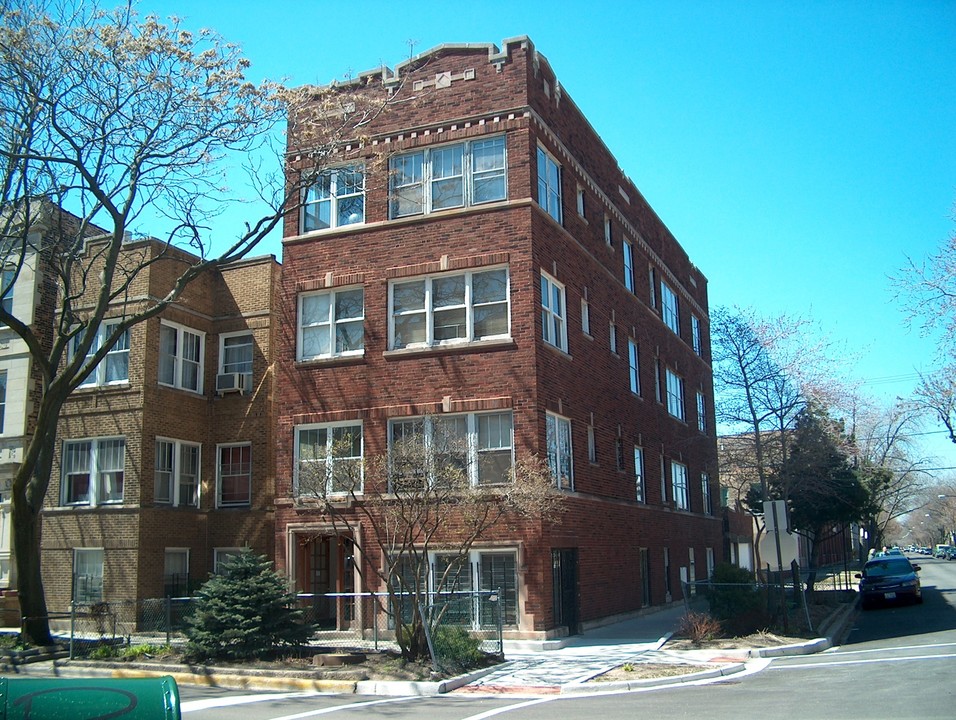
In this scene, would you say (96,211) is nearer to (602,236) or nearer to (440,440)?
(440,440)

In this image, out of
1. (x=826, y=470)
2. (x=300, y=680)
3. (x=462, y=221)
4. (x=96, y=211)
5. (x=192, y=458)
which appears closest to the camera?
(x=300, y=680)

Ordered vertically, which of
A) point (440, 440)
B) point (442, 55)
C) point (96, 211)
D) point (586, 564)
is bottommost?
point (586, 564)

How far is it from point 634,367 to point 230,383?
40.1ft

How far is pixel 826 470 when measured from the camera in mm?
30750

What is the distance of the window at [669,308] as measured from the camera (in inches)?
1320

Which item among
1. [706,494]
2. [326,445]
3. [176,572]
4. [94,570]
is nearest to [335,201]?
[326,445]

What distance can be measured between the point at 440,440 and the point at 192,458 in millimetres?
11368

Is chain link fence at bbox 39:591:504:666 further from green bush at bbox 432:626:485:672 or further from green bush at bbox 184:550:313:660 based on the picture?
green bush at bbox 184:550:313:660

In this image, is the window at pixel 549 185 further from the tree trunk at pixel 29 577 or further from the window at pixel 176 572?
the window at pixel 176 572

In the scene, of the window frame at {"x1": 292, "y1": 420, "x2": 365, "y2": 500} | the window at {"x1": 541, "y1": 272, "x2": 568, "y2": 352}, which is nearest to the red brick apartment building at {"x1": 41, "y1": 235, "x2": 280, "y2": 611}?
the window frame at {"x1": 292, "y1": 420, "x2": 365, "y2": 500}

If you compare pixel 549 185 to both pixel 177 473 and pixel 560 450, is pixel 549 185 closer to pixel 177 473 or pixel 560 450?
pixel 560 450

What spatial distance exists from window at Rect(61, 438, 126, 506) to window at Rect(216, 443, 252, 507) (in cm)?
277

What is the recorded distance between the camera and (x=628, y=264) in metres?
29.1

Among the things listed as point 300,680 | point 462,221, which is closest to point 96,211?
point 462,221
